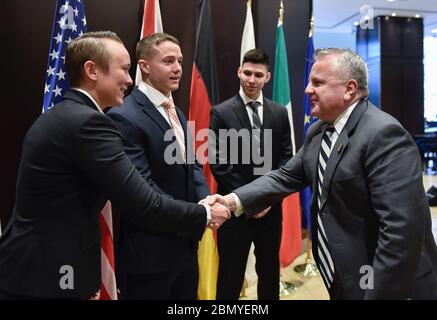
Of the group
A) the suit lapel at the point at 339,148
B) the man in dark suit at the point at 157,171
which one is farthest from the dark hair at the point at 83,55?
the suit lapel at the point at 339,148

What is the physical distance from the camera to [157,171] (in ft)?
6.84

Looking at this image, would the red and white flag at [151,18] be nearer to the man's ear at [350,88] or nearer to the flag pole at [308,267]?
the flag pole at [308,267]

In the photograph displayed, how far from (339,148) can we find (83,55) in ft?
3.58

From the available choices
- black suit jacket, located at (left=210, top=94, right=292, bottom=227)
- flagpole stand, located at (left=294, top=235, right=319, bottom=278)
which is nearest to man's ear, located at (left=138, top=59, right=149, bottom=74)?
black suit jacket, located at (left=210, top=94, right=292, bottom=227)

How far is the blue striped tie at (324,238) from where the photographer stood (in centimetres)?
174

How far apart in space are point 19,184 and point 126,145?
56 cm

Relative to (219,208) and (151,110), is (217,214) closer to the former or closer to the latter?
(219,208)

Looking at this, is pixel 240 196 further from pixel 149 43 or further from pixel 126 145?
pixel 149 43

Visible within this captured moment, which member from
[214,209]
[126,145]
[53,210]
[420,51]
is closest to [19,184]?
[53,210]

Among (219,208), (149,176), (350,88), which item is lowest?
(219,208)

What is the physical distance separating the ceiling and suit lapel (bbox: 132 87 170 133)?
7.96 meters

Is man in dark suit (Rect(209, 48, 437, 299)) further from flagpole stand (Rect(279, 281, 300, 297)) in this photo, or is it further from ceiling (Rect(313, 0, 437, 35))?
ceiling (Rect(313, 0, 437, 35))

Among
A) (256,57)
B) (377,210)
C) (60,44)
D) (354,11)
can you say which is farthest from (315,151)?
(354,11)

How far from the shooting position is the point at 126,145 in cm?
201
